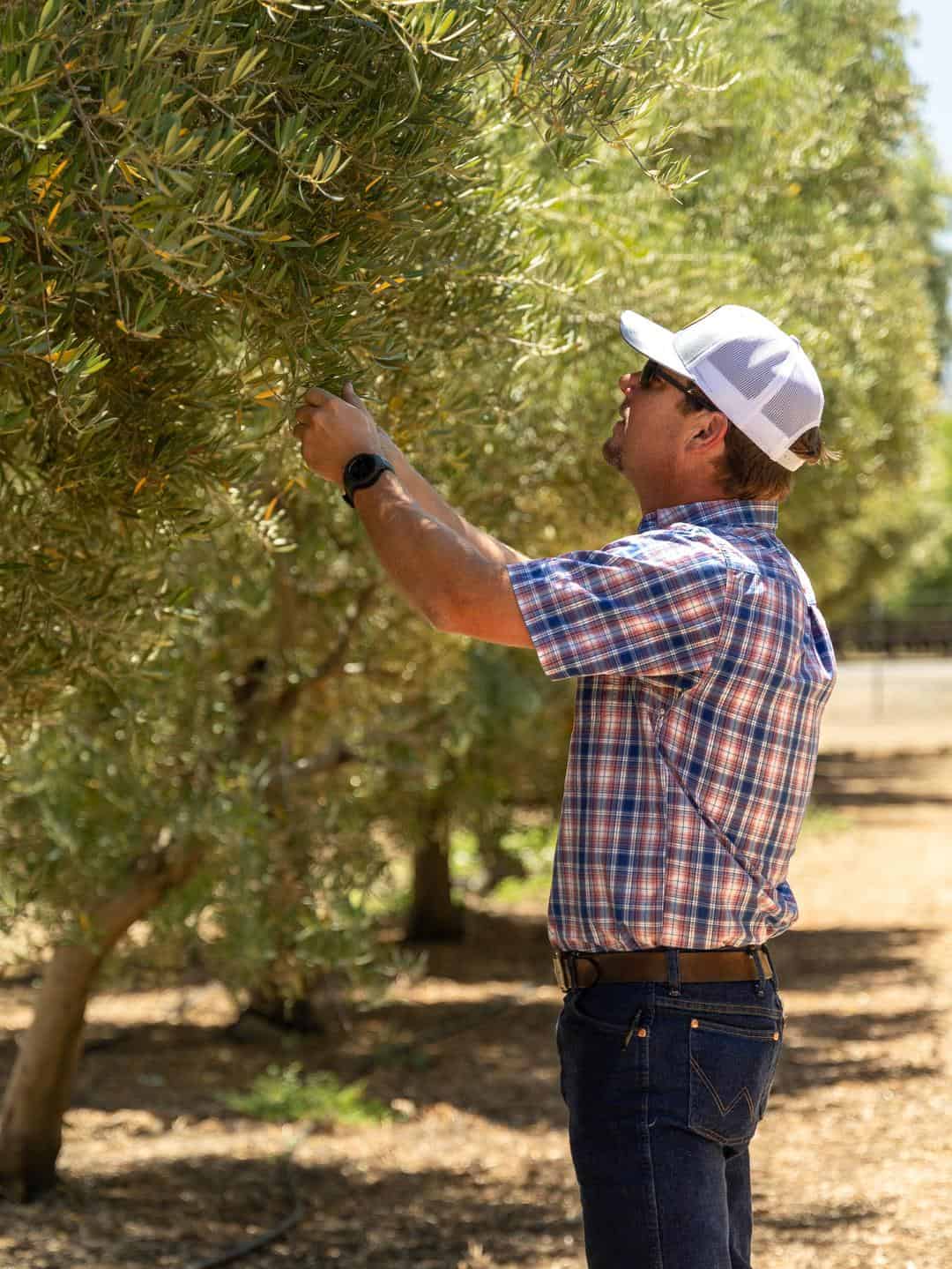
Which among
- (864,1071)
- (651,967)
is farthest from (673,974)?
(864,1071)

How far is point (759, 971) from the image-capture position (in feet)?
9.60

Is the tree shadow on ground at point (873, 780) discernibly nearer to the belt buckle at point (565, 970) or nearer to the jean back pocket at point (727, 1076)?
the jean back pocket at point (727, 1076)

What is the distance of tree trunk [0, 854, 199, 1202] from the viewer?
697cm

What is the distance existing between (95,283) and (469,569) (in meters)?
0.78

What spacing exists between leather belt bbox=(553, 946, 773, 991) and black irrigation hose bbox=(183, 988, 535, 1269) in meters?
4.16

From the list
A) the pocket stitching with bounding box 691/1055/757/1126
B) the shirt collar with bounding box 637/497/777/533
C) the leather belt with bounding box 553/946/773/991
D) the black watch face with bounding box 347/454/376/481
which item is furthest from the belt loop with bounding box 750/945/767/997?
the black watch face with bounding box 347/454/376/481

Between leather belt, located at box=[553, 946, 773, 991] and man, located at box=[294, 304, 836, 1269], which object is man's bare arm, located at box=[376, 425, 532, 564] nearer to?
man, located at box=[294, 304, 836, 1269]

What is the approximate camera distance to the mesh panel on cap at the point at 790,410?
293 centimetres

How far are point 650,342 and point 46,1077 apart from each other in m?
5.42

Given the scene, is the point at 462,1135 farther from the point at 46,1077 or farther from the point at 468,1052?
the point at 46,1077

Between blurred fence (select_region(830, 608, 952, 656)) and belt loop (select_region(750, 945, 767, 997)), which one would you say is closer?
belt loop (select_region(750, 945, 767, 997))

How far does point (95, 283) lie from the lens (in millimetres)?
2375

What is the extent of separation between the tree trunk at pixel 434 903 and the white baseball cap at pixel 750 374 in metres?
11.9

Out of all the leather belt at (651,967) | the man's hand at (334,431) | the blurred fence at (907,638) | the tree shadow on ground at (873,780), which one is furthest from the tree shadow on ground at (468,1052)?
the blurred fence at (907,638)
